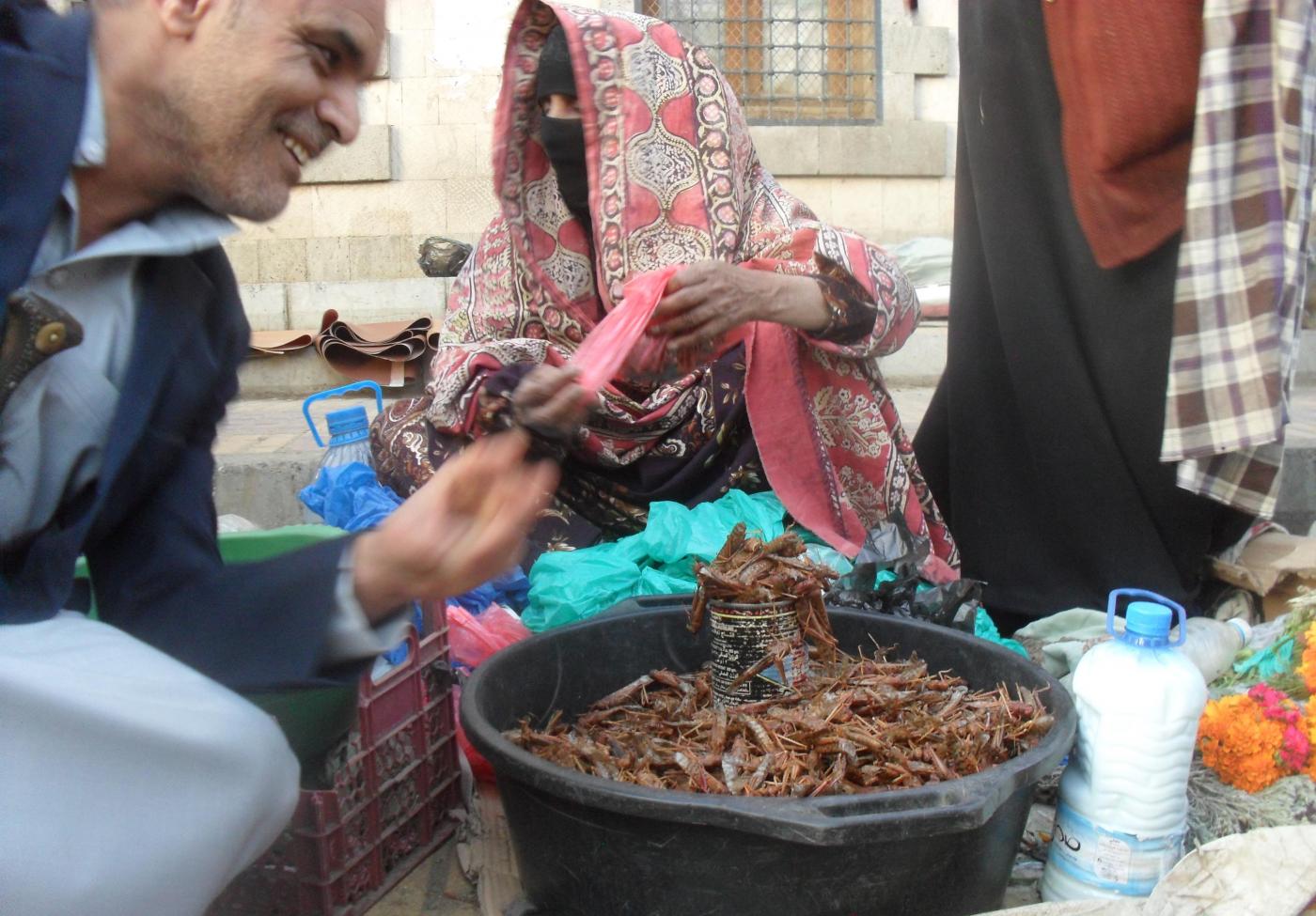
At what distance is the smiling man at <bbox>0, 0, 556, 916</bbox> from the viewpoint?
4.07ft

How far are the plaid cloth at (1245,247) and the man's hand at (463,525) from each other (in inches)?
74.4

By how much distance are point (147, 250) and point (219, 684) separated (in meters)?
0.56

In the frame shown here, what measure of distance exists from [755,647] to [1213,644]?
3.92ft

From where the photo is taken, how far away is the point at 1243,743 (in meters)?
2.12

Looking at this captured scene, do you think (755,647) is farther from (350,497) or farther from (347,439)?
(347,439)

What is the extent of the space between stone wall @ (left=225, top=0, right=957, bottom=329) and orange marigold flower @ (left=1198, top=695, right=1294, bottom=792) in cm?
623

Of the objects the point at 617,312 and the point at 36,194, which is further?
the point at 617,312

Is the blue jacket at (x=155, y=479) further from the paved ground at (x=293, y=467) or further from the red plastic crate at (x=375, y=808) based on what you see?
the red plastic crate at (x=375, y=808)

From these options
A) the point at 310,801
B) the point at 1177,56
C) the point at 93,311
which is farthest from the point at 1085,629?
the point at 93,311

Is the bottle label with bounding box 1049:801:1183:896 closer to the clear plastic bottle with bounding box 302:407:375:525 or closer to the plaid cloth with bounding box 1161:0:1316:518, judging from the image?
the plaid cloth with bounding box 1161:0:1316:518

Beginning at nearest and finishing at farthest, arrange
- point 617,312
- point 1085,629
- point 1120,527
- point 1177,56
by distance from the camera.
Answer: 1. point 617,312
2. point 1177,56
3. point 1085,629
4. point 1120,527

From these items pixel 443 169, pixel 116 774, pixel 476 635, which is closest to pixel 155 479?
pixel 116 774

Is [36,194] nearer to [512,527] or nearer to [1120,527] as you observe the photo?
[512,527]

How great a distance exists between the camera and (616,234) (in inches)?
124
